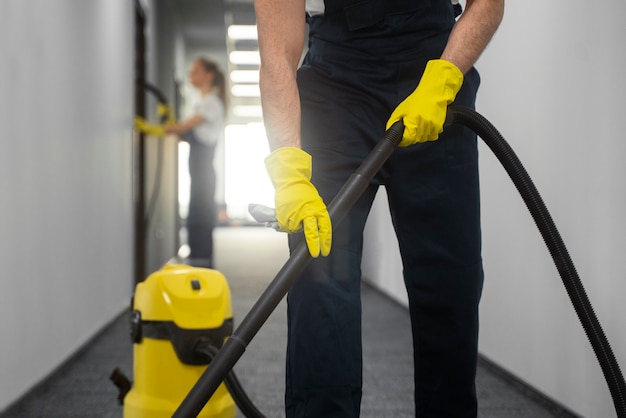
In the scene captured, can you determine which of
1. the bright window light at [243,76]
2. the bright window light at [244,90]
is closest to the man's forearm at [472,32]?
the bright window light at [243,76]

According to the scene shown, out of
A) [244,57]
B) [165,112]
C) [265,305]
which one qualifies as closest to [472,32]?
[265,305]

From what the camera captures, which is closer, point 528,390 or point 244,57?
point 528,390

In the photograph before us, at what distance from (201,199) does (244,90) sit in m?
6.65

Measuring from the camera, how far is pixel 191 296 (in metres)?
1.37

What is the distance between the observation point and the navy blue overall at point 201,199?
434 centimetres

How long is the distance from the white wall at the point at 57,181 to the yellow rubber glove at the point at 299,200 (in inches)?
34.9

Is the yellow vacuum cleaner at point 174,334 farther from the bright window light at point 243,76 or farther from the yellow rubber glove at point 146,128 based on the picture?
the bright window light at point 243,76

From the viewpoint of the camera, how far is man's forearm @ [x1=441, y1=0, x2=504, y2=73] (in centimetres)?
100

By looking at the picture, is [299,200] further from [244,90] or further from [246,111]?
[246,111]

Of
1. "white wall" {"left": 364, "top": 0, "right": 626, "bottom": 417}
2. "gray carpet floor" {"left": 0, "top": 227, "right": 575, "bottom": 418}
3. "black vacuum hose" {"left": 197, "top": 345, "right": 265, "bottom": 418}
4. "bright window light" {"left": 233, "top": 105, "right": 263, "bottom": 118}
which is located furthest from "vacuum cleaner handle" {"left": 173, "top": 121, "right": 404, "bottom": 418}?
"bright window light" {"left": 233, "top": 105, "right": 263, "bottom": 118}

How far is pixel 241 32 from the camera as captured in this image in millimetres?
7254

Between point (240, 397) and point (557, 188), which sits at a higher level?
point (557, 188)

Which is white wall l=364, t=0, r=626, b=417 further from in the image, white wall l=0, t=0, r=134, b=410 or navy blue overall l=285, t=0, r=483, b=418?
white wall l=0, t=0, r=134, b=410

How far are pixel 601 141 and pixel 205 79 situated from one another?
3071mm
